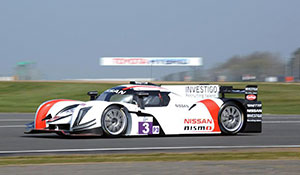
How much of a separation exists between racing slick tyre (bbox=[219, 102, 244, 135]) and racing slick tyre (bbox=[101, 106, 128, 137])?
2.38m

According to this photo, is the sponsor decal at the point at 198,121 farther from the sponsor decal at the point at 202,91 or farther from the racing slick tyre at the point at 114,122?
the racing slick tyre at the point at 114,122

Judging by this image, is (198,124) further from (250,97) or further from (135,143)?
(135,143)

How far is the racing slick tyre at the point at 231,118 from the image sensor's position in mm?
12633

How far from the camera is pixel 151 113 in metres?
11.9

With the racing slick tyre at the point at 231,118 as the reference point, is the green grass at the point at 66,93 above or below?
above

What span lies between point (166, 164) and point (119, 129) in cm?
442

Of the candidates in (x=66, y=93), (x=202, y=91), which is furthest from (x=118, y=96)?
(x=66, y=93)

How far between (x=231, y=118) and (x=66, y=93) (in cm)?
2298

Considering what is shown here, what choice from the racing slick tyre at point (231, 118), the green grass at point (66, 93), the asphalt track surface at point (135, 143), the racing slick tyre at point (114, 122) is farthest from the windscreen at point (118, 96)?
the green grass at point (66, 93)

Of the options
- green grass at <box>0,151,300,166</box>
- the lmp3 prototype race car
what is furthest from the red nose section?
green grass at <box>0,151,300,166</box>

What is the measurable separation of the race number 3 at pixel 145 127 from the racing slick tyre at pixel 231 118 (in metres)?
1.75

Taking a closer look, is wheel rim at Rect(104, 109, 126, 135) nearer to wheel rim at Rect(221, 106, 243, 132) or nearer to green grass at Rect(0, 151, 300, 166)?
wheel rim at Rect(221, 106, 243, 132)

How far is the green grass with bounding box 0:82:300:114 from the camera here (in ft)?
97.7

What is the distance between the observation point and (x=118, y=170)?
6.73 meters
